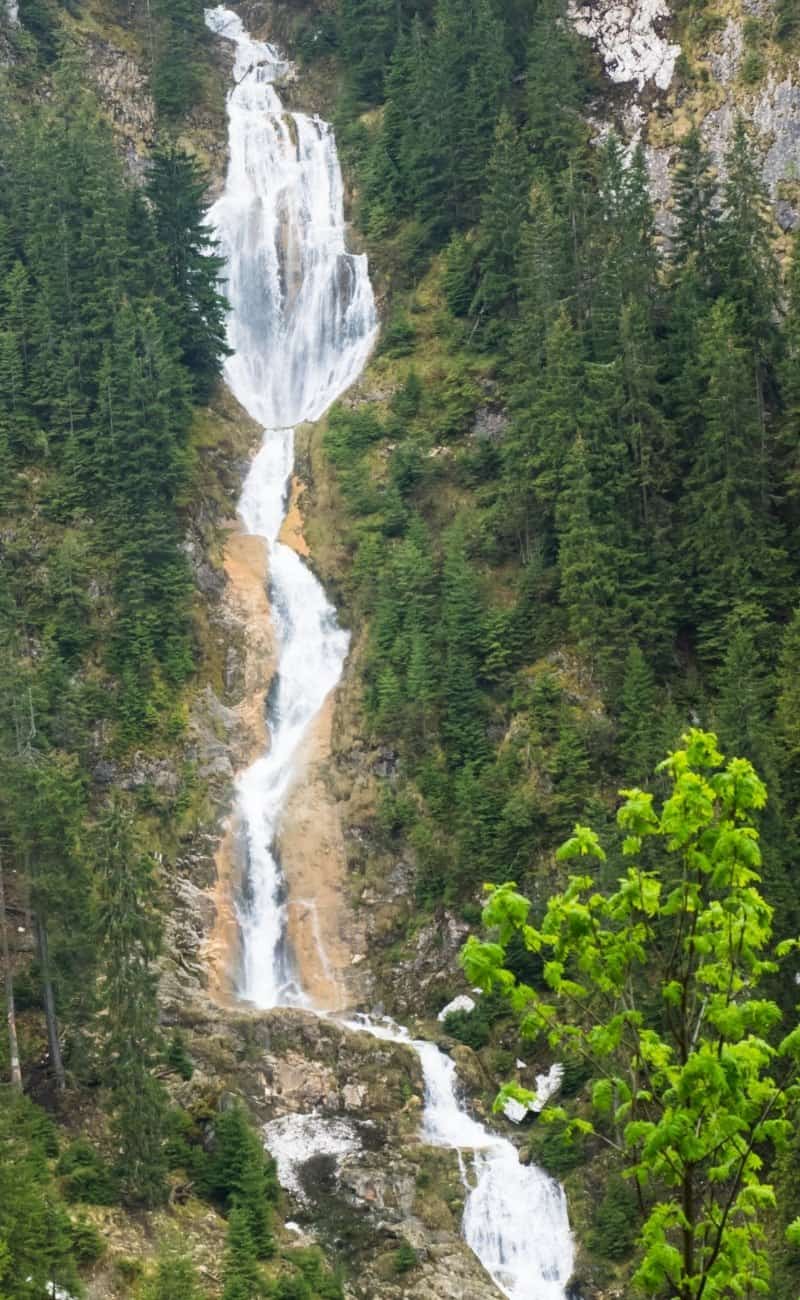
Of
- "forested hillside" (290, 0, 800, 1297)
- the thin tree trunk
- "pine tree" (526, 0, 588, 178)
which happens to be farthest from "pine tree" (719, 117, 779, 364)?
the thin tree trunk

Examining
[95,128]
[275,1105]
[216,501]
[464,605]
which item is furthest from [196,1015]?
[95,128]

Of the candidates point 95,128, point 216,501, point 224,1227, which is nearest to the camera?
point 224,1227

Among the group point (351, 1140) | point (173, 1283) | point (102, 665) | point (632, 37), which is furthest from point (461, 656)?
point (632, 37)

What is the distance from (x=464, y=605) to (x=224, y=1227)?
1005 inches

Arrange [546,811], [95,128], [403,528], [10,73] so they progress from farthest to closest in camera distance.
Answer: [10,73] → [95,128] → [403,528] → [546,811]

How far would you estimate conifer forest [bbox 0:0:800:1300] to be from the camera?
142 feet

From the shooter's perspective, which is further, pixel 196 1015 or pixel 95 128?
pixel 95 128

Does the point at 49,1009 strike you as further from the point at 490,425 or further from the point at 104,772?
the point at 490,425

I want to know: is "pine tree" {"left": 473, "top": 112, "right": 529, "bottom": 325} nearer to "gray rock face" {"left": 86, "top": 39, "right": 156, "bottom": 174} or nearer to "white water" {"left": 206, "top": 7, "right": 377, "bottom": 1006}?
"white water" {"left": 206, "top": 7, "right": 377, "bottom": 1006}

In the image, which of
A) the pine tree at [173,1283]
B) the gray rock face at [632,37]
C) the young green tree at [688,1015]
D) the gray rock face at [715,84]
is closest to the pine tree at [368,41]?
the gray rock face at [632,37]

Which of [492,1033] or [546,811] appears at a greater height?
[546,811]

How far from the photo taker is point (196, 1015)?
50.3 m

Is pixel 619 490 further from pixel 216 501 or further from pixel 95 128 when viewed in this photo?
pixel 95 128

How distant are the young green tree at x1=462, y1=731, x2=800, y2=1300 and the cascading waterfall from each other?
34.1 m
